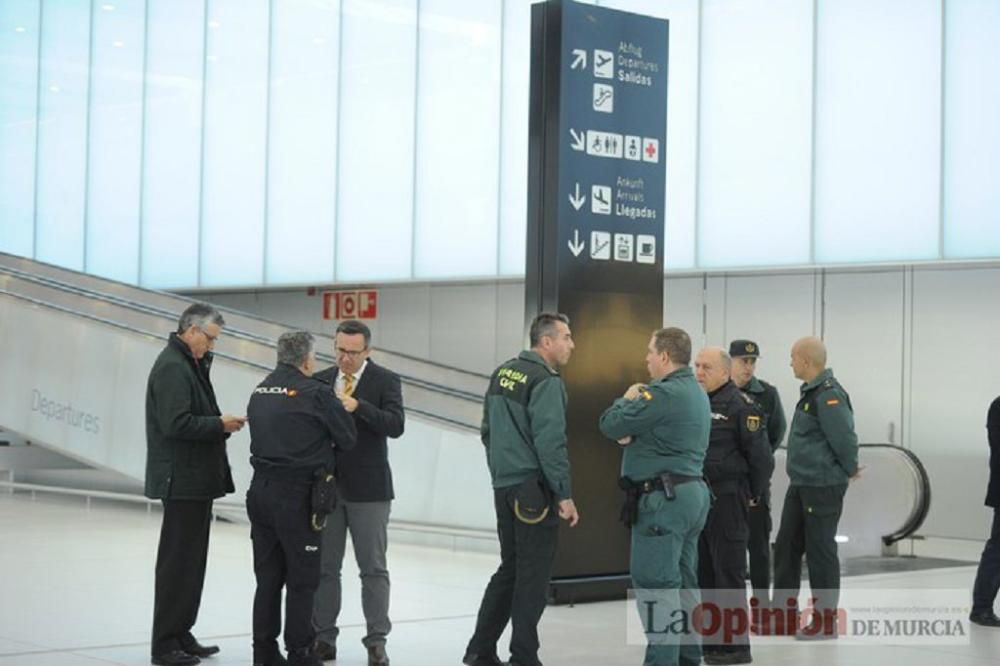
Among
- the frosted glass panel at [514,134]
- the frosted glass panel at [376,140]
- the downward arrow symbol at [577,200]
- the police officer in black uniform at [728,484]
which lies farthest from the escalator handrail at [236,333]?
the police officer in black uniform at [728,484]

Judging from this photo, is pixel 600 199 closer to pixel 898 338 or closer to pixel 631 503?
pixel 631 503

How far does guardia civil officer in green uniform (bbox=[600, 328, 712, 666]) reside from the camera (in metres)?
6.98

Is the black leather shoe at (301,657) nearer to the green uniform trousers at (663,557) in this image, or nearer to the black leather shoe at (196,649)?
the black leather shoe at (196,649)

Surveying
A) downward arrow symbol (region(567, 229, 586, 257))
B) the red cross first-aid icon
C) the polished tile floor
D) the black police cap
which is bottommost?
the polished tile floor

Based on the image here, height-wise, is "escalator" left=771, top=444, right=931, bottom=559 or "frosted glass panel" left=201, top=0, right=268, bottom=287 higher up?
"frosted glass panel" left=201, top=0, right=268, bottom=287

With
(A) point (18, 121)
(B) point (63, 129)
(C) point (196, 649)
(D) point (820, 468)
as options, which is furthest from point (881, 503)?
(A) point (18, 121)

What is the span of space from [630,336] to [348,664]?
355cm

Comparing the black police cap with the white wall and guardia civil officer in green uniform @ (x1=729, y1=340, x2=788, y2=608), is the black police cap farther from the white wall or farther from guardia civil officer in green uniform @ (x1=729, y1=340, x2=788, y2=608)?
the white wall

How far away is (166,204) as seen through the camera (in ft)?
84.7

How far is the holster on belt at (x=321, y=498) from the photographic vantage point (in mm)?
7148

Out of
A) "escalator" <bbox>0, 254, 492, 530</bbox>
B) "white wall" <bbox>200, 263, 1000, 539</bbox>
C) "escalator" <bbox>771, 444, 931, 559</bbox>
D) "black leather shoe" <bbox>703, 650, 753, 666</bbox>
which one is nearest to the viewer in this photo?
"black leather shoe" <bbox>703, 650, 753, 666</bbox>

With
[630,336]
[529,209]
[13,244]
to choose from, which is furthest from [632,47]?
[13,244]

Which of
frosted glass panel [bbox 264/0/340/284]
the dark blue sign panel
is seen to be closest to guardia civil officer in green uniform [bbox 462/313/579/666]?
the dark blue sign panel

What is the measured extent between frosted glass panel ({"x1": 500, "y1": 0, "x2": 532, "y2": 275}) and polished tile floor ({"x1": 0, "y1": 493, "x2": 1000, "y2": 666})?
7.28 meters
